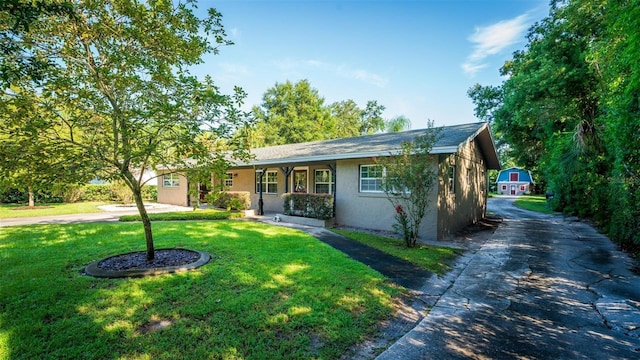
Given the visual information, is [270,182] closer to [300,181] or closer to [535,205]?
[300,181]

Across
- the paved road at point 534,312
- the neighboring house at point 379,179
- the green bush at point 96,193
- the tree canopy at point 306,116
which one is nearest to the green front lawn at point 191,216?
the neighboring house at point 379,179

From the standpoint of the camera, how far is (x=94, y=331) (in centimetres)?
304

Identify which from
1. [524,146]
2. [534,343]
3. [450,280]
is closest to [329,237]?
[450,280]

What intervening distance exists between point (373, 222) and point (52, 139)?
29.0 feet

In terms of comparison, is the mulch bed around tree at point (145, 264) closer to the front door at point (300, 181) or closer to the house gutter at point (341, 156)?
the house gutter at point (341, 156)

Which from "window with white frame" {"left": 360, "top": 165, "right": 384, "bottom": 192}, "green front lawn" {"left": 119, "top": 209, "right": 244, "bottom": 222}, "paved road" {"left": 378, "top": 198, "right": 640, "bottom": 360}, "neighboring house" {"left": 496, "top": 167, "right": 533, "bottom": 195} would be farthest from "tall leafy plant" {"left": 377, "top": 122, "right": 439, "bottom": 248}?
"neighboring house" {"left": 496, "top": 167, "right": 533, "bottom": 195}

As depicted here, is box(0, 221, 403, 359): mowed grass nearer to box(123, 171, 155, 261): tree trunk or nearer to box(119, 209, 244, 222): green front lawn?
box(123, 171, 155, 261): tree trunk

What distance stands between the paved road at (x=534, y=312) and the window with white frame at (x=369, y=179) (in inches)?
157

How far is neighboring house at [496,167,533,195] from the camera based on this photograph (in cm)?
4691

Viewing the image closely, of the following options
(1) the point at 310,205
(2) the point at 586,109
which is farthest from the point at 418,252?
(2) the point at 586,109

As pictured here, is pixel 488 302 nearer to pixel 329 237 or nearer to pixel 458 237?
pixel 329 237

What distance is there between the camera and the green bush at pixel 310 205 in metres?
11.2

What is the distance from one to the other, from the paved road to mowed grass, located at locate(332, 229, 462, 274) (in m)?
0.51

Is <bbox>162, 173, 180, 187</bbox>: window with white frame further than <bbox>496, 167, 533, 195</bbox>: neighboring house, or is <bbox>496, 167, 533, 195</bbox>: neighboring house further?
<bbox>496, 167, 533, 195</bbox>: neighboring house
